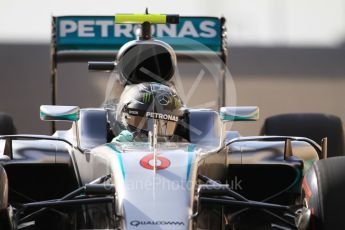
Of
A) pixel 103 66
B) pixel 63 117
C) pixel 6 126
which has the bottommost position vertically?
pixel 6 126

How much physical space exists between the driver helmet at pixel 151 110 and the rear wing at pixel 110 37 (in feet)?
6.98

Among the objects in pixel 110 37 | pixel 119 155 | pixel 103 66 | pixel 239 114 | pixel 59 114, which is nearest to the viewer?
pixel 119 155

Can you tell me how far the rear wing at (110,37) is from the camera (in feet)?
23.6

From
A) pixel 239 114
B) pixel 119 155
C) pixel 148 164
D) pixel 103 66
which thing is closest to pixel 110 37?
pixel 103 66

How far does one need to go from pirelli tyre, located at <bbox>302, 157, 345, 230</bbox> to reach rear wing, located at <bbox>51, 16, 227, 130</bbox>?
2931 mm

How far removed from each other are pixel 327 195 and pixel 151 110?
1179mm

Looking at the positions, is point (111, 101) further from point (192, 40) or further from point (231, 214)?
point (192, 40)

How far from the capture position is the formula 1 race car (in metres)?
4.13

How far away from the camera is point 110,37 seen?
23.7ft

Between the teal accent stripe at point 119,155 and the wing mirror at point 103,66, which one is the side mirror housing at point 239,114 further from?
the wing mirror at point 103,66

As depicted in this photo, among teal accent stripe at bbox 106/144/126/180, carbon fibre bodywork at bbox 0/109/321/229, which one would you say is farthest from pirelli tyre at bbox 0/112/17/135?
teal accent stripe at bbox 106/144/126/180

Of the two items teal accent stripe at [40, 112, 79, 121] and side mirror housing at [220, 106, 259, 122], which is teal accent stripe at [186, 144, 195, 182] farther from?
teal accent stripe at [40, 112, 79, 121]

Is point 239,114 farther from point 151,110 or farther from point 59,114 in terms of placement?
point 59,114

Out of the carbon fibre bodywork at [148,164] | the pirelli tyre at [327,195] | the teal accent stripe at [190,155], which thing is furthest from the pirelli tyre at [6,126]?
the pirelli tyre at [327,195]
